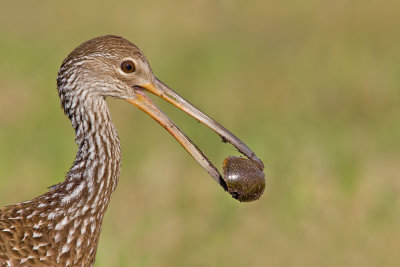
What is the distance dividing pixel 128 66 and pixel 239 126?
460cm

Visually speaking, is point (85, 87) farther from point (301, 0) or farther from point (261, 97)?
point (301, 0)

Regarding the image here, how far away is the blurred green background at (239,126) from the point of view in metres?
8.11

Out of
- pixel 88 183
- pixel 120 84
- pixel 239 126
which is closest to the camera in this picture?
pixel 88 183


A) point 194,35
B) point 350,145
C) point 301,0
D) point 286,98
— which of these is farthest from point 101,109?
point 301,0

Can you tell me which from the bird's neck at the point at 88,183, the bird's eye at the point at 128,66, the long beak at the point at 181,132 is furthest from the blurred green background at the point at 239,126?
the bird's eye at the point at 128,66

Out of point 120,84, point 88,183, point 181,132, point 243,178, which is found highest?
point 120,84

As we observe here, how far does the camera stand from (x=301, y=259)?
7.84m

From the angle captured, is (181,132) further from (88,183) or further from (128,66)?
(88,183)

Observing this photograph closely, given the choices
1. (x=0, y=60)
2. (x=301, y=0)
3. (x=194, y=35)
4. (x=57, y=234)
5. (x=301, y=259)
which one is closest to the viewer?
(x=57, y=234)

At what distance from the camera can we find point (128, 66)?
19.5 feet

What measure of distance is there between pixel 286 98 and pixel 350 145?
1.66 metres

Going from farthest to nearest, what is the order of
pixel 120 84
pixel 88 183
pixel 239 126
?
1. pixel 239 126
2. pixel 120 84
3. pixel 88 183

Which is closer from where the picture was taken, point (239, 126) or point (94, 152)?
point (94, 152)

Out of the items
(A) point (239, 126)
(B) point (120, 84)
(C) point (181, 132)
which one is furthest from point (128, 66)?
(A) point (239, 126)
